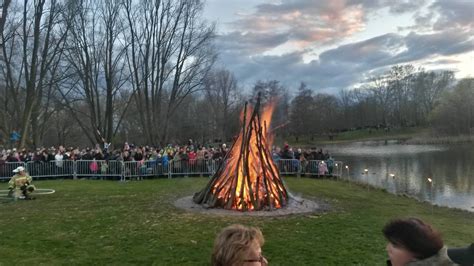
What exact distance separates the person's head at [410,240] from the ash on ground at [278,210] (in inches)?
397

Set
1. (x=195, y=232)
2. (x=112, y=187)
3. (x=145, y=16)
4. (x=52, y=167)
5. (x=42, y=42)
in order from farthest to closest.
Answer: (x=145, y=16)
(x=42, y=42)
(x=52, y=167)
(x=112, y=187)
(x=195, y=232)

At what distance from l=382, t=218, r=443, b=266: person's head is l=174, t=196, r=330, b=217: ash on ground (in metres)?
10.1

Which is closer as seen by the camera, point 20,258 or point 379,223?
point 20,258

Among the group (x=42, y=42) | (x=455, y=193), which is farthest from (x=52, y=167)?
(x=455, y=193)

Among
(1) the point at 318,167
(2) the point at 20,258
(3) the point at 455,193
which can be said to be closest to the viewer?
(2) the point at 20,258

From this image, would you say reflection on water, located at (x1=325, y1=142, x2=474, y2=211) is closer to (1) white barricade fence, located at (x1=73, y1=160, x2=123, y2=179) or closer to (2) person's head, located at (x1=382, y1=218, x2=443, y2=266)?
(1) white barricade fence, located at (x1=73, y1=160, x2=123, y2=179)

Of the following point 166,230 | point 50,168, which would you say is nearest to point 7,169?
point 50,168

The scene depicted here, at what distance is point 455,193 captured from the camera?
2191cm

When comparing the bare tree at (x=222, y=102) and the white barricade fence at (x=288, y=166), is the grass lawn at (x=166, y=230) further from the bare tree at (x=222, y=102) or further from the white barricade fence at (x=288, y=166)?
the bare tree at (x=222, y=102)

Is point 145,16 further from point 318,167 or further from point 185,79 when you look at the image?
point 318,167

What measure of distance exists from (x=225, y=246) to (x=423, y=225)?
51.3 inches

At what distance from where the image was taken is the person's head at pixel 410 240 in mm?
2863

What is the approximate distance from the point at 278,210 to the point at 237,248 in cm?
1104

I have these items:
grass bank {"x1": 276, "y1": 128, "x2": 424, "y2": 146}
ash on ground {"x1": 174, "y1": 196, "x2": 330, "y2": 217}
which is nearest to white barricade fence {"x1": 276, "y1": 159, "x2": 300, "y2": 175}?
ash on ground {"x1": 174, "y1": 196, "x2": 330, "y2": 217}
